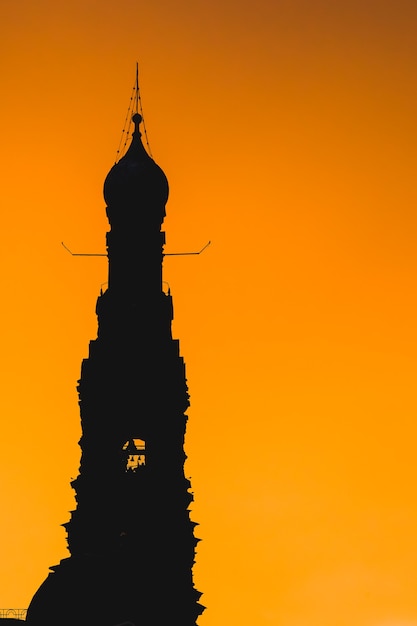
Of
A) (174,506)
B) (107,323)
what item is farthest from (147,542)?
(107,323)

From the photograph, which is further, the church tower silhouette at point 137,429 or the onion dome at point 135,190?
the onion dome at point 135,190

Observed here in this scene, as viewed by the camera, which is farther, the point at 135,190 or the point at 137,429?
the point at 135,190

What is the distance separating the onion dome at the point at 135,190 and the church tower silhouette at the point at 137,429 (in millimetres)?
40

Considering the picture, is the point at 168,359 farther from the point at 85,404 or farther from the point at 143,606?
the point at 143,606

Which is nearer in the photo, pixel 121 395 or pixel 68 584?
pixel 68 584

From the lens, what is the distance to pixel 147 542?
10025 centimetres

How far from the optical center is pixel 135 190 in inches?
4072

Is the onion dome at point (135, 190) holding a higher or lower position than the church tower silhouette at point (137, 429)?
A: higher

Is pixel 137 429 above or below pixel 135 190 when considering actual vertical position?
below

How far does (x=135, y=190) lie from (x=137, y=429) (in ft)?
→ 31.8

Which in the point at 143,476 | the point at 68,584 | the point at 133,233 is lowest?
the point at 68,584

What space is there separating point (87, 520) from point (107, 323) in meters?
8.05

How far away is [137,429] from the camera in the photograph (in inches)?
3991

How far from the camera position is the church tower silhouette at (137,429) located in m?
99.8
